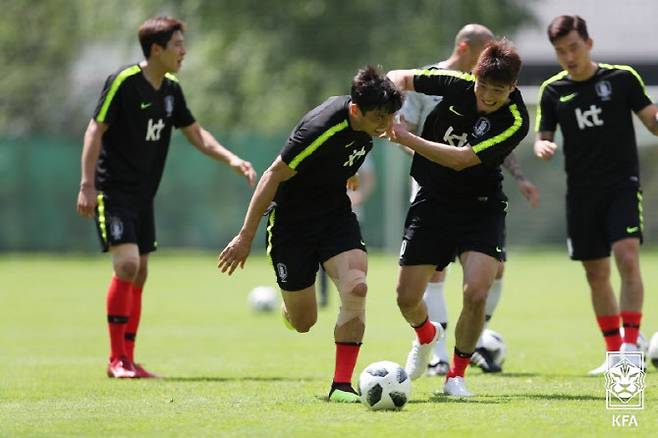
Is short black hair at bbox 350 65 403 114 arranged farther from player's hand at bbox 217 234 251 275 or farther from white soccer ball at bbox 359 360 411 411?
white soccer ball at bbox 359 360 411 411

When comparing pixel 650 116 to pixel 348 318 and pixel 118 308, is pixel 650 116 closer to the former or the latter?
pixel 348 318

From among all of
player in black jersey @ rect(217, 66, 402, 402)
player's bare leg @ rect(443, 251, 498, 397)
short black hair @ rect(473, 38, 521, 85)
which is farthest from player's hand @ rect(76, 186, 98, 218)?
short black hair @ rect(473, 38, 521, 85)

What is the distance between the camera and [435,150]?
26.1 feet

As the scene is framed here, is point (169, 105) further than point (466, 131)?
Yes

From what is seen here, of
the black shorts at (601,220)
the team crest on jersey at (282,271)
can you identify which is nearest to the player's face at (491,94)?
the team crest on jersey at (282,271)

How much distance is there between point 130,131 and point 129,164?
0.81 ft

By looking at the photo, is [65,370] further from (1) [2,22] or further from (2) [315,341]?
(1) [2,22]

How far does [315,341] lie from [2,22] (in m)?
20.2

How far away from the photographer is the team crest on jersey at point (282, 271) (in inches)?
335

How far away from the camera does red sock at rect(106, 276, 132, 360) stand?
9.85 meters

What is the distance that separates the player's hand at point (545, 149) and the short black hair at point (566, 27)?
77cm

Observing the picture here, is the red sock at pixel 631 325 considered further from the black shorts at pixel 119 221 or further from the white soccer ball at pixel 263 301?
the white soccer ball at pixel 263 301

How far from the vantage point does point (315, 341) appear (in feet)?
41.9

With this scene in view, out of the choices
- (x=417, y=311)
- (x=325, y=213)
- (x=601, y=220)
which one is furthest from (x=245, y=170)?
(x=601, y=220)
